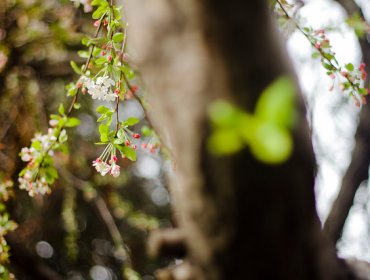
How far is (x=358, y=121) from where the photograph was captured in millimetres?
2660

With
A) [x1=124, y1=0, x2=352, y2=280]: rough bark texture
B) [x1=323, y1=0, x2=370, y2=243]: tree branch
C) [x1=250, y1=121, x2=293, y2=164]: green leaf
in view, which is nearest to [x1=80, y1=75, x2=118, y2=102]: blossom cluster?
[x1=124, y1=0, x2=352, y2=280]: rough bark texture

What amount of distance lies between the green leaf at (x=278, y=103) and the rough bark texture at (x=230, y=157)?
0.01m

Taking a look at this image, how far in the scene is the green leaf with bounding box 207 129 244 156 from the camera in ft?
1.72

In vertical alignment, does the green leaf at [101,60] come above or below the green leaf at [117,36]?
below

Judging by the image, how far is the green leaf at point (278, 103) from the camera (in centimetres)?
50

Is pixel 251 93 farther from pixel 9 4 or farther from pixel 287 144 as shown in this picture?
pixel 9 4

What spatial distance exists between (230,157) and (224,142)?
0.03 metres

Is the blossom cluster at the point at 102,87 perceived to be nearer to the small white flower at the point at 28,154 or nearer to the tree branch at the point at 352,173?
the small white flower at the point at 28,154

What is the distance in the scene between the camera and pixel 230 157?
1.76ft

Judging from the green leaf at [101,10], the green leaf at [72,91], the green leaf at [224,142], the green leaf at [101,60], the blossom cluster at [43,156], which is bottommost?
the green leaf at [224,142]

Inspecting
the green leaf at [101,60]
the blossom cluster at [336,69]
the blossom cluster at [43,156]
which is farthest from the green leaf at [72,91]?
the blossom cluster at [336,69]

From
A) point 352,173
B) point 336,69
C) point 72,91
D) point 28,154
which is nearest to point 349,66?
point 336,69

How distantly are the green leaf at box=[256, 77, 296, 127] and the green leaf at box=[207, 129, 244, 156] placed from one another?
0.04 metres

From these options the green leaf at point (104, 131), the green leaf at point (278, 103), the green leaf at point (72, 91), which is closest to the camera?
the green leaf at point (278, 103)
